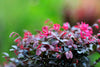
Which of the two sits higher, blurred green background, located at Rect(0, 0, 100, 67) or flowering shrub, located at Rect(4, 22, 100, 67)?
blurred green background, located at Rect(0, 0, 100, 67)

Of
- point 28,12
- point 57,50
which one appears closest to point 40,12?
point 28,12

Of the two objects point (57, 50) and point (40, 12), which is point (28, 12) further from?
point (57, 50)

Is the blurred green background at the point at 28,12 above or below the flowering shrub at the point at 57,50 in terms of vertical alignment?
above

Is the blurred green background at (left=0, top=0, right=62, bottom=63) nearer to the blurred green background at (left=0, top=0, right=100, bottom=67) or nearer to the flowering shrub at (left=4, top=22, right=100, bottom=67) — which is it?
the blurred green background at (left=0, top=0, right=100, bottom=67)

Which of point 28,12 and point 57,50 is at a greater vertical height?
point 28,12

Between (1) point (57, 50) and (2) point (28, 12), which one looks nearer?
(1) point (57, 50)

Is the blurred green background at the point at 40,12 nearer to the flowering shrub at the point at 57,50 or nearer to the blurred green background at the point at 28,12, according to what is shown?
the blurred green background at the point at 28,12

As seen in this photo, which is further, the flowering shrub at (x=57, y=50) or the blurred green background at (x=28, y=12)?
the blurred green background at (x=28, y=12)

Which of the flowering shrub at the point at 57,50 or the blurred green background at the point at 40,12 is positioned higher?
the blurred green background at the point at 40,12

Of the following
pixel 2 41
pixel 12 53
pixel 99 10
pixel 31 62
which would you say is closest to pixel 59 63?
pixel 31 62

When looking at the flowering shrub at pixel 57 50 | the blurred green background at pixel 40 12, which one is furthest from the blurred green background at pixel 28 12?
the flowering shrub at pixel 57 50

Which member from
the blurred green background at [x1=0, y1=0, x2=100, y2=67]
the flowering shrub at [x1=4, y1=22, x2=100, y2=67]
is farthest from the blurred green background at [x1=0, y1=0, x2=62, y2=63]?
the flowering shrub at [x1=4, y1=22, x2=100, y2=67]

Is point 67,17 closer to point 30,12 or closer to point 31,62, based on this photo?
point 30,12
